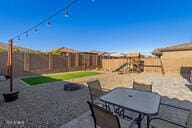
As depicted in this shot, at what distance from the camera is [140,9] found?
11.4 meters

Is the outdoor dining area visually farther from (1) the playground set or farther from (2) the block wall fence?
(1) the playground set

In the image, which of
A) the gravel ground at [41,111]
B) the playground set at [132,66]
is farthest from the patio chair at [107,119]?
the playground set at [132,66]

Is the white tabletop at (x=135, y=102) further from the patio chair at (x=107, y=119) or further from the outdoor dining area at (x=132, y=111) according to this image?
the patio chair at (x=107, y=119)

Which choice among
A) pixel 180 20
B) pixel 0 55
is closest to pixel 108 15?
pixel 180 20

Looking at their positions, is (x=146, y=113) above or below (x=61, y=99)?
above

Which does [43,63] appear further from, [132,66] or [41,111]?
[132,66]

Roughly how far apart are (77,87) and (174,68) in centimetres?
1131

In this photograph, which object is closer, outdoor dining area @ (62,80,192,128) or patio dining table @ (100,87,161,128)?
outdoor dining area @ (62,80,192,128)

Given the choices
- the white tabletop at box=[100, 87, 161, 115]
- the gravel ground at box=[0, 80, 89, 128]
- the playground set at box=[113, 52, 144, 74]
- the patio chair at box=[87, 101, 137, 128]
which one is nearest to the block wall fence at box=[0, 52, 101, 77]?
the playground set at box=[113, 52, 144, 74]

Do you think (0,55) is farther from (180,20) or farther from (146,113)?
(180,20)

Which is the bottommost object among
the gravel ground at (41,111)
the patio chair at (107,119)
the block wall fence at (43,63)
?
the gravel ground at (41,111)

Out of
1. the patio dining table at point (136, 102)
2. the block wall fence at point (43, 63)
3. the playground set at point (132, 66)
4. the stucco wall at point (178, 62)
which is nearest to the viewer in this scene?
the patio dining table at point (136, 102)

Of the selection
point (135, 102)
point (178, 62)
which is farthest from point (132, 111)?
point (178, 62)

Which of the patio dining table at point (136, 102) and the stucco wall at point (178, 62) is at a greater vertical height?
the stucco wall at point (178, 62)
